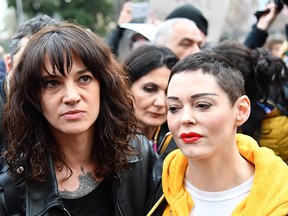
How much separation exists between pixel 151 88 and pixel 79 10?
2121 centimetres

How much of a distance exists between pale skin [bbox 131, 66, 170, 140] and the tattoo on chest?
0.77 meters

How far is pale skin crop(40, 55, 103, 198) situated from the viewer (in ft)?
6.43

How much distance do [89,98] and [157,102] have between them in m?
0.90

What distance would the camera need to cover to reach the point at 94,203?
6.86 feet

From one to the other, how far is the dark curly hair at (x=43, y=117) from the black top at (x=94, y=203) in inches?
3.3

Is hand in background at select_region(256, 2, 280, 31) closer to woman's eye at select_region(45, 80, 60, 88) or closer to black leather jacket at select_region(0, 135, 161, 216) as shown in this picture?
black leather jacket at select_region(0, 135, 161, 216)

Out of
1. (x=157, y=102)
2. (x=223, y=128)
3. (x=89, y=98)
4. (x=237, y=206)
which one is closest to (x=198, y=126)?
(x=223, y=128)

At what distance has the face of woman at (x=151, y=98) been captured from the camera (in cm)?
289

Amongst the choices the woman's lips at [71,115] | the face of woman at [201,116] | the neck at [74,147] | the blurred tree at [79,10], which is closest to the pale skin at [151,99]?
the neck at [74,147]

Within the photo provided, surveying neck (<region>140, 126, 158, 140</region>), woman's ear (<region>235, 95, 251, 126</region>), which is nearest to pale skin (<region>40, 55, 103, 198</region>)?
woman's ear (<region>235, 95, 251, 126</region>)

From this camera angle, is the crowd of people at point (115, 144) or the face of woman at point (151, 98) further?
the face of woman at point (151, 98)

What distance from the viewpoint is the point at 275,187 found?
1734 mm

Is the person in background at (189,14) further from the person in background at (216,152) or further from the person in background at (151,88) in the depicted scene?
the person in background at (216,152)

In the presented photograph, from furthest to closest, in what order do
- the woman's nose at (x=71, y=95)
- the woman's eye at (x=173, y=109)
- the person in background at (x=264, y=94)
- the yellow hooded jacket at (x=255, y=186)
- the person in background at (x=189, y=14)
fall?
1. the person in background at (x=189, y=14)
2. the person in background at (x=264, y=94)
3. the woman's nose at (x=71, y=95)
4. the woman's eye at (x=173, y=109)
5. the yellow hooded jacket at (x=255, y=186)
